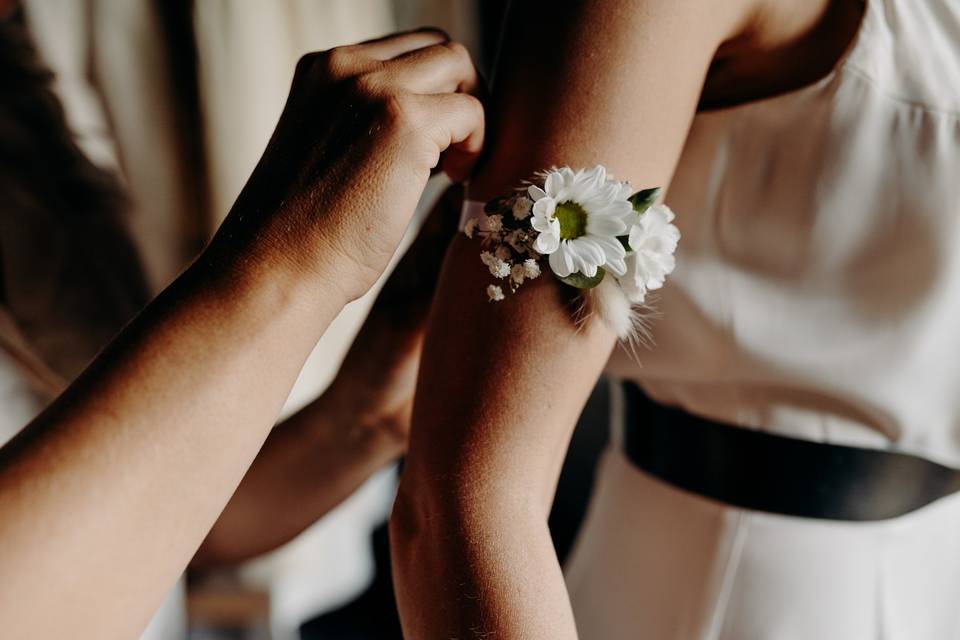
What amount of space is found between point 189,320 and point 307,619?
1616 millimetres

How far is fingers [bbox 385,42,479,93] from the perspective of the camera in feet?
1.64

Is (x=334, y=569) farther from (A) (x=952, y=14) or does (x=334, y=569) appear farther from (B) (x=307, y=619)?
(A) (x=952, y=14)

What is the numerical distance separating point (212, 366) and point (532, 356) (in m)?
0.20

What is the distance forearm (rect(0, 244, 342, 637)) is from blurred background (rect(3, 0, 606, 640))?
2.77ft

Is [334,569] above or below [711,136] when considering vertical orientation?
below

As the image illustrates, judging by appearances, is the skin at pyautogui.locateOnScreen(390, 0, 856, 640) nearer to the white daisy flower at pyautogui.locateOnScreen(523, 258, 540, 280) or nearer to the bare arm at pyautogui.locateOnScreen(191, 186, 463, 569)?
the white daisy flower at pyautogui.locateOnScreen(523, 258, 540, 280)

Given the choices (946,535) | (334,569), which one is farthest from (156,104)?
(946,535)

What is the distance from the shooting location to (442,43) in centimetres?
57

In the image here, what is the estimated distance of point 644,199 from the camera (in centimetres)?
48

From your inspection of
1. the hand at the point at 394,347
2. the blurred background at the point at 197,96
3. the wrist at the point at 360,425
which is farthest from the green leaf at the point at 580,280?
the blurred background at the point at 197,96

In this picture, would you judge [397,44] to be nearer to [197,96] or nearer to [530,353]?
[530,353]

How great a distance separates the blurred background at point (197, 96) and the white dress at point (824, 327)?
80cm

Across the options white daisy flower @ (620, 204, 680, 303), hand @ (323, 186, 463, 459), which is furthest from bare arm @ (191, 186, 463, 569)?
white daisy flower @ (620, 204, 680, 303)

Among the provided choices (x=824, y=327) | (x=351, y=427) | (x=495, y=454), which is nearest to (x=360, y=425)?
(x=351, y=427)
